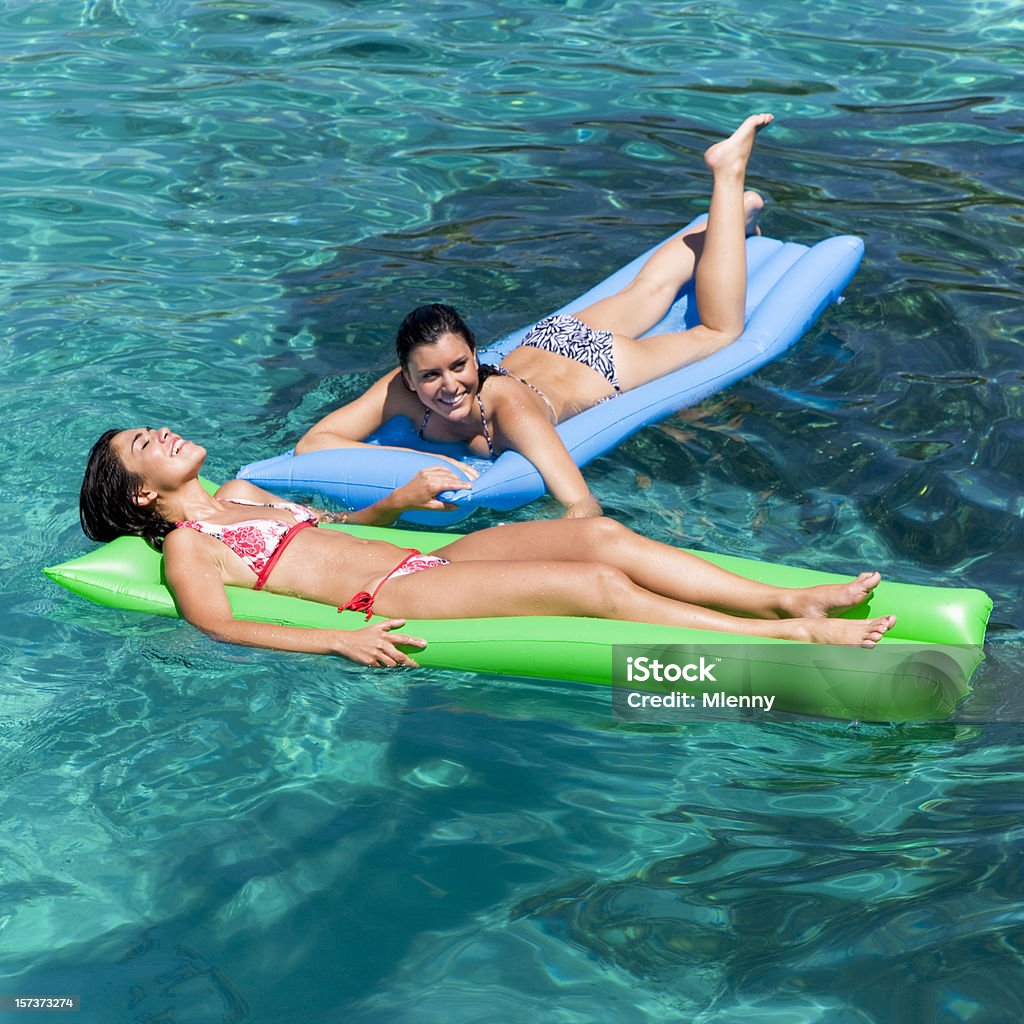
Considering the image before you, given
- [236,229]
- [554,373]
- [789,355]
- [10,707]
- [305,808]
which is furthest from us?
[236,229]

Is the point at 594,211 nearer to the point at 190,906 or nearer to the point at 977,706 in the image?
the point at 977,706

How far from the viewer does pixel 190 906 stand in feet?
10.3

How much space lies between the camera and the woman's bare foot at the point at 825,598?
11.8 feet

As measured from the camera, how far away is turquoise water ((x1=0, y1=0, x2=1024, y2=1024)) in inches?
116

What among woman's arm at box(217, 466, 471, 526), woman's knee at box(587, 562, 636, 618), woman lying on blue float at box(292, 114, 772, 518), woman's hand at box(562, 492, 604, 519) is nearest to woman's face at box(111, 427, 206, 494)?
woman's arm at box(217, 466, 471, 526)

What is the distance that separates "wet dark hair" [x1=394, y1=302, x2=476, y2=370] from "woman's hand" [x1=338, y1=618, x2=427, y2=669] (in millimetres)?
1333

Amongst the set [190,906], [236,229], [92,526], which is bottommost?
[190,906]

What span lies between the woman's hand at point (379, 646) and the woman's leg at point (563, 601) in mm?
197

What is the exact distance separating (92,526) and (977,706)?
9.23ft

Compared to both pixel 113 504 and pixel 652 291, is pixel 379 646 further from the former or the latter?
pixel 652 291

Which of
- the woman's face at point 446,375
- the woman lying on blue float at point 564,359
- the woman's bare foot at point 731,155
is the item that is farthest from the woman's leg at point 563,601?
the woman's bare foot at point 731,155

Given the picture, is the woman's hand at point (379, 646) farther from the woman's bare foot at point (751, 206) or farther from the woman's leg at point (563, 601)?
the woman's bare foot at point (751, 206)

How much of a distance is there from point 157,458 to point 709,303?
2509 mm

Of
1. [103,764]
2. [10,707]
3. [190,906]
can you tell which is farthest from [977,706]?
[10,707]
